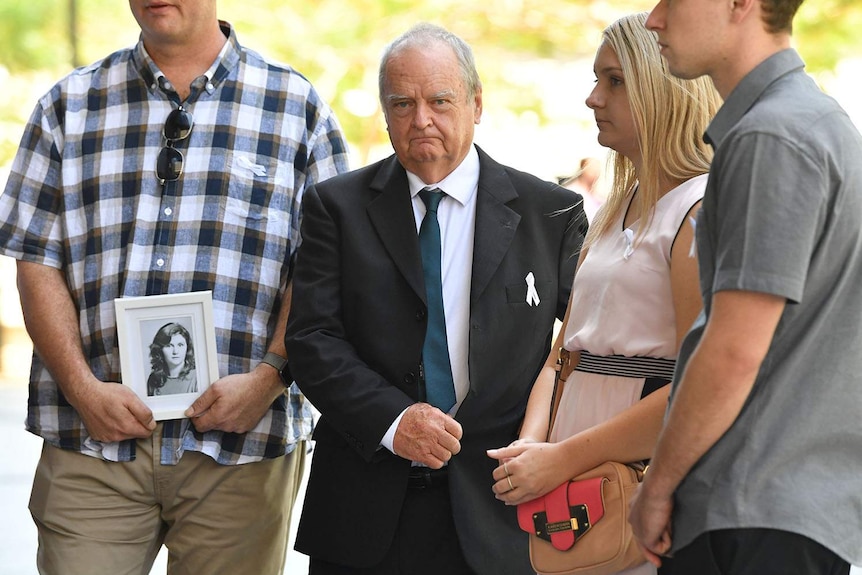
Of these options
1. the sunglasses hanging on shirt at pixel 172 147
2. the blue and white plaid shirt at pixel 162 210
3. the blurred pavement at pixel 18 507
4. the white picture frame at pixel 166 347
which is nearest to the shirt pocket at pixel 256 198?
the blue and white plaid shirt at pixel 162 210

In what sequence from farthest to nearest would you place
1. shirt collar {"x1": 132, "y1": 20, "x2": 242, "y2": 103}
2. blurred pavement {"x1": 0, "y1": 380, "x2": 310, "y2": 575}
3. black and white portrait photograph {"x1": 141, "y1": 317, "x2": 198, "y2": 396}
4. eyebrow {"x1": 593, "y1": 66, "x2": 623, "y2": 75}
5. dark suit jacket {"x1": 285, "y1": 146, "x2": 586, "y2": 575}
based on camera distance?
1. blurred pavement {"x1": 0, "y1": 380, "x2": 310, "y2": 575}
2. shirt collar {"x1": 132, "y1": 20, "x2": 242, "y2": 103}
3. black and white portrait photograph {"x1": 141, "y1": 317, "x2": 198, "y2": 396}
4. dark suit jacket {"x1": 285, "y1": 146, "x2": 586, "y2": 575}
5. eyebrow {"x1": 593, "y1": 66, "x2": 623, "y2": 75}

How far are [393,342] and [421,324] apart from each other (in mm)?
72

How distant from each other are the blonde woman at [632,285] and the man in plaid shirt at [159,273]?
0.86 m

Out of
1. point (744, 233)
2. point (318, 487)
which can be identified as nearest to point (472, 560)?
point (318, 487)

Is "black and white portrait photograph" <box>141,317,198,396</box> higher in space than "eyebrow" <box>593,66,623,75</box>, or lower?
lower

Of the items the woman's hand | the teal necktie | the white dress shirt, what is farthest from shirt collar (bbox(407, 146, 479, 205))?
the woman's hand

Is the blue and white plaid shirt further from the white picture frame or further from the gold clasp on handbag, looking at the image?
the gold clasp on handbag

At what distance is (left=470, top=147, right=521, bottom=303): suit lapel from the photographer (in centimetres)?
249

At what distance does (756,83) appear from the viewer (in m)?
1.62

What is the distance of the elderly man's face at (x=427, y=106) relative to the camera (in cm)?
251

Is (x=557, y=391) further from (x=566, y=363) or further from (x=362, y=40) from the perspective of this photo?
(x=362, y=40)

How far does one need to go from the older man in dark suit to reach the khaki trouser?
0.28 meters

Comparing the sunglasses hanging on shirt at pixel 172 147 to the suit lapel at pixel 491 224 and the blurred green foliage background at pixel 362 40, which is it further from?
the blurred green foliage background at pixel 362 40

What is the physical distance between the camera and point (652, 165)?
6.87 ft
